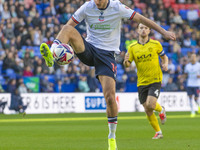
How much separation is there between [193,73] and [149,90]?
10079mm

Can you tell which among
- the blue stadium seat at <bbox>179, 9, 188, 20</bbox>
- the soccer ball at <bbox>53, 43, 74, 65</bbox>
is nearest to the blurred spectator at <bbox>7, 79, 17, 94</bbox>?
the blue stadium seat at <bbox>179, 9, 188, 20</bbox>

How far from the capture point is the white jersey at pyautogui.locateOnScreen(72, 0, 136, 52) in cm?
794

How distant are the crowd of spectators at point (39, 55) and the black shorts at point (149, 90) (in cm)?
1145

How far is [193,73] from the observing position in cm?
2066

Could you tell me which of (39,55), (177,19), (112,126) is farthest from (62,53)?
(177,19)

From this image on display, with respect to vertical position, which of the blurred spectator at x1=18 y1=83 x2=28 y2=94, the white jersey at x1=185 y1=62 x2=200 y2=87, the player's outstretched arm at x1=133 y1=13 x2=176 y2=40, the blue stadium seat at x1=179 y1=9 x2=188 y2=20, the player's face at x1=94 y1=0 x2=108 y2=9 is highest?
the blue stadium seat at x1=179 y1=9 x2=188 y2=20

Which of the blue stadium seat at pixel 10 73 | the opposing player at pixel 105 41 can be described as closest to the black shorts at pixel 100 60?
the opposing player at pixel 105 41

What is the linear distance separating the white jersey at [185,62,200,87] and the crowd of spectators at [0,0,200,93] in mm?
3443

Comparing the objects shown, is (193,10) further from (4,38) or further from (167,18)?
(4,38)

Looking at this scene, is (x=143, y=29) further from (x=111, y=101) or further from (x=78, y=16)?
(x=111, y=101)

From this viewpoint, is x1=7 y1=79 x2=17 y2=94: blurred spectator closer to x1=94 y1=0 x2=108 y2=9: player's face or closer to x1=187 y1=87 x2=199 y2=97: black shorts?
x1=187 y1=87 x2=199 y2=97: black shorts

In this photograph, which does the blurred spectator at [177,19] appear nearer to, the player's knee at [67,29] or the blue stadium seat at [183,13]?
the blue stadium seat at [183,13]

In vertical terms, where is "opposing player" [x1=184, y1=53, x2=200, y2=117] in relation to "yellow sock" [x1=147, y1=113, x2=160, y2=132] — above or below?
above

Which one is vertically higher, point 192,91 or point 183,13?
point 183,13
